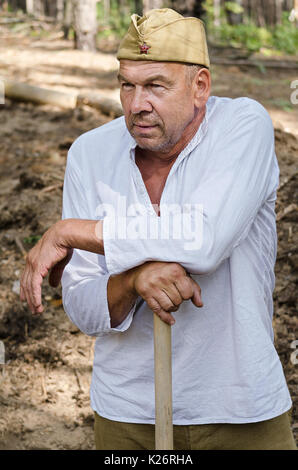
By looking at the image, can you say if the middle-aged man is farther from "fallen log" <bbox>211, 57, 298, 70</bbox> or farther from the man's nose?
"fallen log" <bbox>211, 57, 298, 70</bbox>

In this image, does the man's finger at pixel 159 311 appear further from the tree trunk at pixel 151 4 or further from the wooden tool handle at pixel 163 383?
the tree trunk at pixel 151 4

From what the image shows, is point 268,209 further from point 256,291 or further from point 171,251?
point 171,251

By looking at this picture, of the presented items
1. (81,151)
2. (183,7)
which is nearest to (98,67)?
(183,7)

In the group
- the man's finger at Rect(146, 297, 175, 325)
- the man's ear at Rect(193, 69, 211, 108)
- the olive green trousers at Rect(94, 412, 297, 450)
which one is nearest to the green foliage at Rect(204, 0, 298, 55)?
the man's ear at Rect(193, 69, 211, 108)

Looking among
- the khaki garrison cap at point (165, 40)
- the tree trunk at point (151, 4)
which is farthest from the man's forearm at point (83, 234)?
the tree trunk at point (151, 4)

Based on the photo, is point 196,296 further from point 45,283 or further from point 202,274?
point 45,283

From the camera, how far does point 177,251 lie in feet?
6.62

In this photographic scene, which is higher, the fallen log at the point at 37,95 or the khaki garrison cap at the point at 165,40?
the khaki garrison cap at the point at 165,40

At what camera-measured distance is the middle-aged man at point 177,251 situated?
2059 mm

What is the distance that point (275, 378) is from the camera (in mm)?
2305

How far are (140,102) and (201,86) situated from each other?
10.0 inches

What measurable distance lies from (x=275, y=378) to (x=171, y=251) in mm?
653

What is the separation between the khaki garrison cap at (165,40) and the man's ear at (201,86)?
0.12 feet
